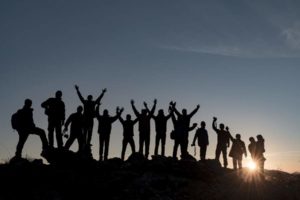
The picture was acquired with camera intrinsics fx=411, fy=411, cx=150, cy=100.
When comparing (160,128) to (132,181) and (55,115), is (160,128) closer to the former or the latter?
(132,181)

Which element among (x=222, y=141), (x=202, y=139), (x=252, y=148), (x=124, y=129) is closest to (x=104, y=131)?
(x=124, y=129)

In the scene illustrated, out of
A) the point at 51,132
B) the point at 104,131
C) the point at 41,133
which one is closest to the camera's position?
the point at 41,133

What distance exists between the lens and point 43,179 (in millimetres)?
15758

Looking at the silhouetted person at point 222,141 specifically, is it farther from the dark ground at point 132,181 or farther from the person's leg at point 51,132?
the person's leg at point 51,132

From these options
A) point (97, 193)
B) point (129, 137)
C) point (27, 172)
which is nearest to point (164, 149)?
point (129, 137)

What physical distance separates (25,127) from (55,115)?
143 centimetres

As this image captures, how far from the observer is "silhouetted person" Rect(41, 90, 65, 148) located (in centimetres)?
1697

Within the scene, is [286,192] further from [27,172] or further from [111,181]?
[27,172]

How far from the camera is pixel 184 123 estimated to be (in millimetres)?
20156

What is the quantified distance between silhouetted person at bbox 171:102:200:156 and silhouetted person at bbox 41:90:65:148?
19.2 ft

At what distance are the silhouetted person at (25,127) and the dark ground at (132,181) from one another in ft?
2.41

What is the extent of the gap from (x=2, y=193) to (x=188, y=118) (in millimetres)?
9441

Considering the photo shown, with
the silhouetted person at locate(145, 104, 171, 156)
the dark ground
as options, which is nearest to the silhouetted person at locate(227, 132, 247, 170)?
the dark ground

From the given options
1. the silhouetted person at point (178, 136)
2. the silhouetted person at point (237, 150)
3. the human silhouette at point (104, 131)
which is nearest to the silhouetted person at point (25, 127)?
the human silhouette at point (104, 131)
